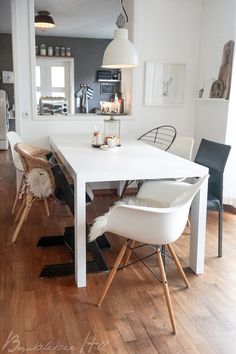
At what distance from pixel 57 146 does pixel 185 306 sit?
1748mm

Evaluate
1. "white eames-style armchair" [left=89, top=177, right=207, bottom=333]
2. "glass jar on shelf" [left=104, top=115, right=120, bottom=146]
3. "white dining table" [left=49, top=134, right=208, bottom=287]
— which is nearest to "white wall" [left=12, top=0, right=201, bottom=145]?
"glass jar on shelf" [left=104, top=115, right=120, bottom=146]

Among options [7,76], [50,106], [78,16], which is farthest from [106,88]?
[50,106]

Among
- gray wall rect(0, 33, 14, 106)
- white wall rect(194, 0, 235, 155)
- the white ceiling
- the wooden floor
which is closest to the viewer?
the wooden floor

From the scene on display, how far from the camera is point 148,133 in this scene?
4.52m

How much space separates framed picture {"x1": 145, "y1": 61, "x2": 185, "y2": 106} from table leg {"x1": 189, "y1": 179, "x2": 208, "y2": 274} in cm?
224

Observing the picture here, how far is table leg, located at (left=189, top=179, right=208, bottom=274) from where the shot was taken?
8.04ft

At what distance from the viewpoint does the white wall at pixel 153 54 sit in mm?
4168

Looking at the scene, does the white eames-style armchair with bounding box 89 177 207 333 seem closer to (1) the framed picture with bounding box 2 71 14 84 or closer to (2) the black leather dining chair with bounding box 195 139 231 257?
(2) the black leather dining chair with bounding box 195 139 231 257

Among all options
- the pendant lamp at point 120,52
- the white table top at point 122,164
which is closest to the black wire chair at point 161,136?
the white table top at point 122,164

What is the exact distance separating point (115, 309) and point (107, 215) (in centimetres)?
56

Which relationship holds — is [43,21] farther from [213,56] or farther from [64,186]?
[64,186]

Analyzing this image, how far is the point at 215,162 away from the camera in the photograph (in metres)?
2.88

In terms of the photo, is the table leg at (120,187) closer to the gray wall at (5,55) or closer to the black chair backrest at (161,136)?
the black chair backrest at (161,136)

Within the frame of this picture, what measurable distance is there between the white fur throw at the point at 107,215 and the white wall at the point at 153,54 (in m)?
2.14
